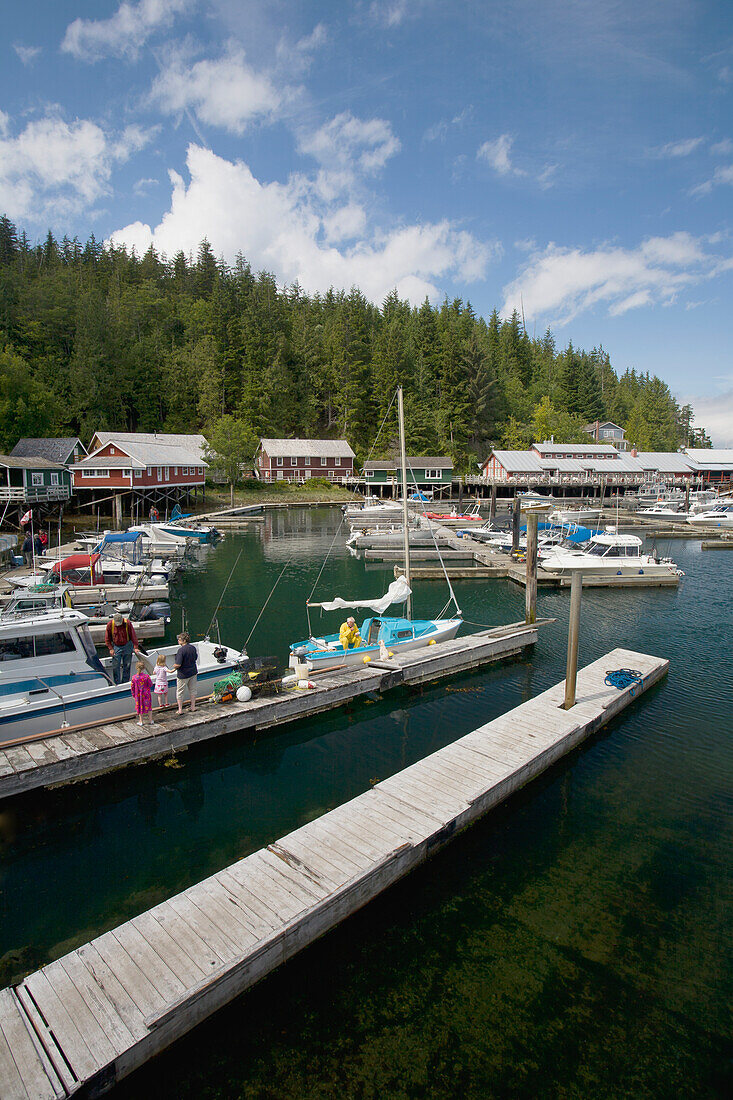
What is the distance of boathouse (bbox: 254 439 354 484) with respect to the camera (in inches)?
3127

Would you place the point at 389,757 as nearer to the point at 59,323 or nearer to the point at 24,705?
the point at 24,705

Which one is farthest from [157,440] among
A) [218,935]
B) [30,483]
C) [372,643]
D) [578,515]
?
[218,935]

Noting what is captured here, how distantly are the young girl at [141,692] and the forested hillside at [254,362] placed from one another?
5914 centimetres

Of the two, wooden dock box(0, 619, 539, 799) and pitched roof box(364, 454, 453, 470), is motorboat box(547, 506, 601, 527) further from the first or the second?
wooden dock box(0, 619, 539, 799)

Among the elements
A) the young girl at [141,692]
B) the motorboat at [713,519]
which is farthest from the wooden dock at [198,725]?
the motorboat at [713,519]

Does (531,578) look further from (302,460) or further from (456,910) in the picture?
(302,460)

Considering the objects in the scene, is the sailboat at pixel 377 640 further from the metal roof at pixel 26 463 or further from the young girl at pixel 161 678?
the metal roof at pixel 26 463

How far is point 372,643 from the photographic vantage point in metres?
18.5

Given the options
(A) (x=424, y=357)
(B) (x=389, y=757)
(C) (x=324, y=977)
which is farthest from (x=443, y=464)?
(C) (x=324, y=977)

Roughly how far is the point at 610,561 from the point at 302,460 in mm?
54497

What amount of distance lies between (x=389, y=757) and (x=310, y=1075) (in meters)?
7.29

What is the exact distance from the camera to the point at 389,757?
1355 cm

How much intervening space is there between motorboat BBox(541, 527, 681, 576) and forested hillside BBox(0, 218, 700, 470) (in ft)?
153

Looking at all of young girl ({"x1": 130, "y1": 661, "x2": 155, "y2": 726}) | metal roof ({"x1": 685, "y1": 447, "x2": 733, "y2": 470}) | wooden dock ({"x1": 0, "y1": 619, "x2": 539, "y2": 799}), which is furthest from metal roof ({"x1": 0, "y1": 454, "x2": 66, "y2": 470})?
metal roof ({"x1": 685, "y1": 447, "x2": 733, "y2": 470})
